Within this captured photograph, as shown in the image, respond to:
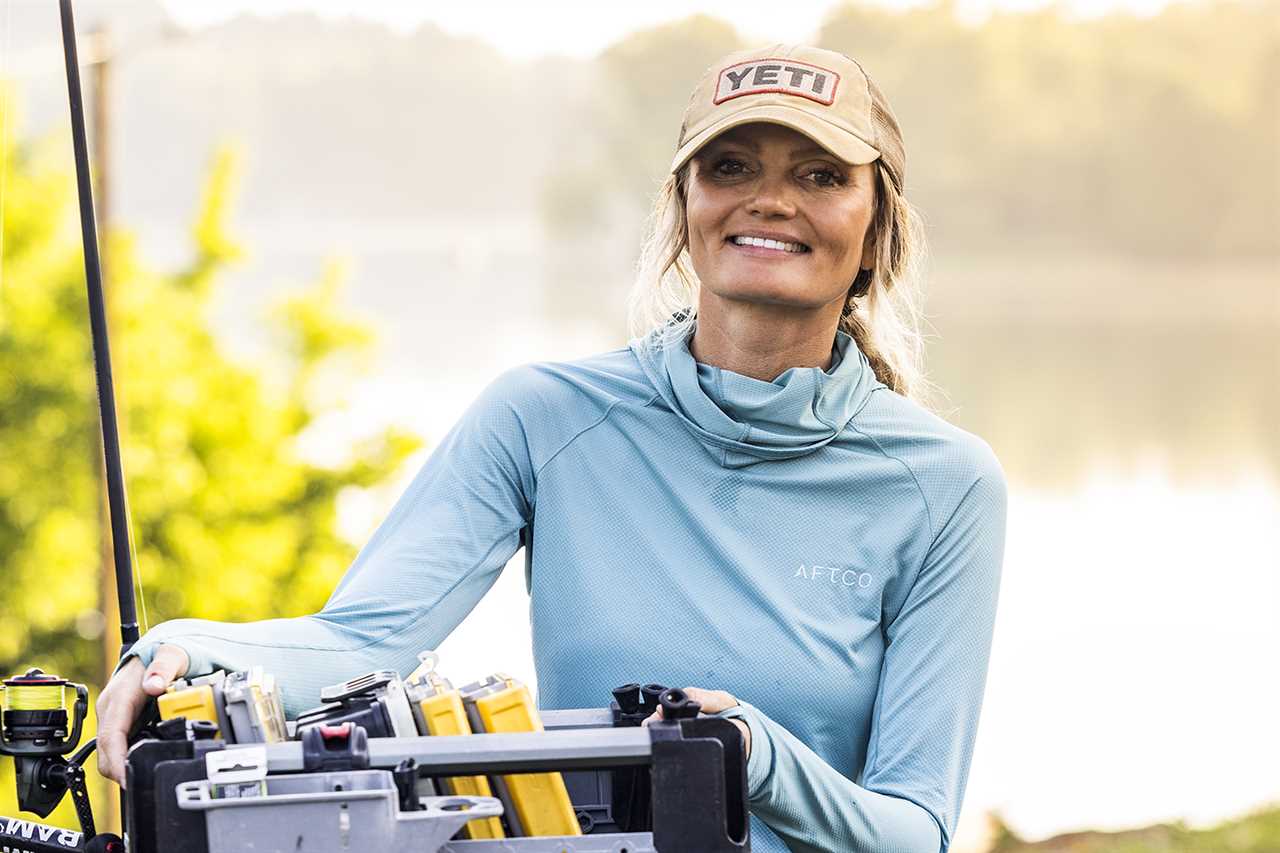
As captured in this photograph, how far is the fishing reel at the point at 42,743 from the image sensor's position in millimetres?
2064

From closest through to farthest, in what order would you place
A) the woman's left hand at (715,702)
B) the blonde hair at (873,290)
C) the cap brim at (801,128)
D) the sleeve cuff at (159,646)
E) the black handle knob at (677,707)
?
the black handle knob at (677,707), the woman's left hand at (715,702), the sleeve cuff at (159,646), the cap brim at (801,128), the blonde hair at (873,290)

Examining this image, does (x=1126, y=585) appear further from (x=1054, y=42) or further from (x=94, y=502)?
(x=1054, y=42)

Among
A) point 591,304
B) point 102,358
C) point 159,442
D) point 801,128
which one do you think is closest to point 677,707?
point 801,128

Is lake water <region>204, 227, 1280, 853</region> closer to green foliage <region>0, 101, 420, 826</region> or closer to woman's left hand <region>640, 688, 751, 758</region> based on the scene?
green foliage <region>0, 101, 420, 826</region>

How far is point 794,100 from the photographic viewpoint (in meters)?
2.28

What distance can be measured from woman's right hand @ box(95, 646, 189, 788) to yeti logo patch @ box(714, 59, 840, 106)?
1.03 m

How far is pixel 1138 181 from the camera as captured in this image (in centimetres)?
6569

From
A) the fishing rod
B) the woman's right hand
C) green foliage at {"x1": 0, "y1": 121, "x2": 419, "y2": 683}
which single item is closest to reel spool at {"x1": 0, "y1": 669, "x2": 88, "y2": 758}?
the fishing rod

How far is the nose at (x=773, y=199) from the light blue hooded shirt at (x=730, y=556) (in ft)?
0.79

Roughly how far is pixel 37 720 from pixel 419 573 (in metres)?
0.52

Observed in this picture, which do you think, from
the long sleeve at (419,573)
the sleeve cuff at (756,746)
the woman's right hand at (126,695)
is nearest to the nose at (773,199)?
the long sleeve at (419,573)

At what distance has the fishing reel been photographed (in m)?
2.06

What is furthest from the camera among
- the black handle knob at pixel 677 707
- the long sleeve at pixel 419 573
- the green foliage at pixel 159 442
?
the green foliage at pixel 159 442

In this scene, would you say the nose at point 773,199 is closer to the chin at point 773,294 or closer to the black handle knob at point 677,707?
the chin at point 773,294
